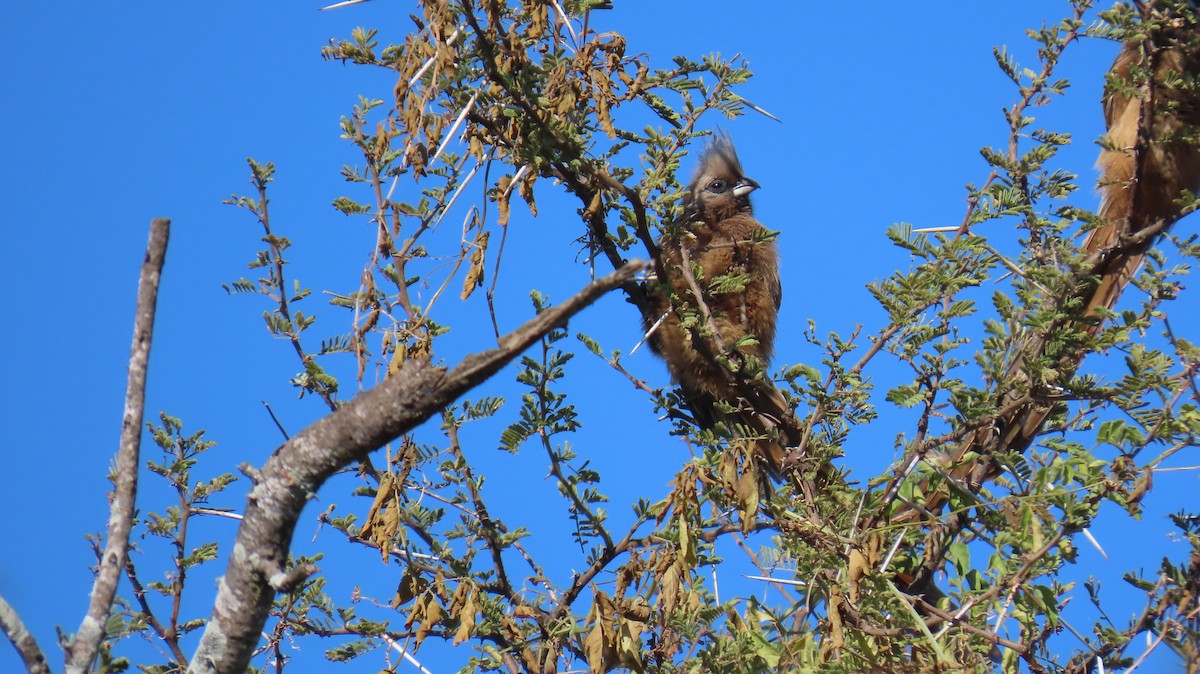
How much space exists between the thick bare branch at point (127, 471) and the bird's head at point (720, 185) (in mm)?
3868

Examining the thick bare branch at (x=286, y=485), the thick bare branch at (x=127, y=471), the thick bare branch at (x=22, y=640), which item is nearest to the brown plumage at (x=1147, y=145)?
the thick bare branch at (x=286, y=485)

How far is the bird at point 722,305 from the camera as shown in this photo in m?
3.38

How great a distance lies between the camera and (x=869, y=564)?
2.71 m

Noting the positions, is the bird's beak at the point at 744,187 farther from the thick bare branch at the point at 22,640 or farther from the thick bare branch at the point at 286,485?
the thick bare branch at the point at 22,640

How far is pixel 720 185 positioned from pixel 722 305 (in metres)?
1.30

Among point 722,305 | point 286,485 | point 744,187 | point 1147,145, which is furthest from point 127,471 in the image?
point 744,187

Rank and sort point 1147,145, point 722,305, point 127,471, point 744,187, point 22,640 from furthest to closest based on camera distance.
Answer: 1. point 744,187
2. point 722,305
3. point 1147,145
4. point 127,471
5. point 22,640

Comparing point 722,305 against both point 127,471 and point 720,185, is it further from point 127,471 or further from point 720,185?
point 127,471

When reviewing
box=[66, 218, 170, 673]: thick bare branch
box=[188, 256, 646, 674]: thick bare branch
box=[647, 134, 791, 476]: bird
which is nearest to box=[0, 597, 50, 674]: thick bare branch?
box=[66, 218, 170, 673]: thick bare branch

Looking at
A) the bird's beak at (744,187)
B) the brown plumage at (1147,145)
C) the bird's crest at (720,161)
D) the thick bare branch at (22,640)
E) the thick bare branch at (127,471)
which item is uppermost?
the bird's crest at (720,161)

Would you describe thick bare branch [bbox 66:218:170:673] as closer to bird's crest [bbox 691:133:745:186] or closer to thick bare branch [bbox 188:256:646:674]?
thick bare branch [bbox 188:256:646:674]

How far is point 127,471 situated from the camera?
1749mm

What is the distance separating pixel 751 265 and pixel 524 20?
2462 millimetres

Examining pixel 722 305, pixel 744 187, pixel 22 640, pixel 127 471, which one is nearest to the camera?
pixel 22 640
